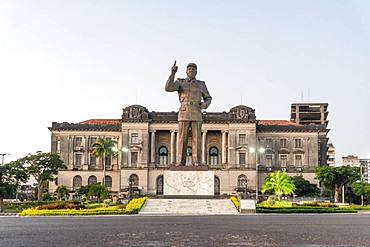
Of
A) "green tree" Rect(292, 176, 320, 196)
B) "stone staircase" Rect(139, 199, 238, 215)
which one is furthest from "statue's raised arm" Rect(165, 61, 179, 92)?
"green tree" Rect(292, 176, 320, 196)

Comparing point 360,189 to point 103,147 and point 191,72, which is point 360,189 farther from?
point 191,72

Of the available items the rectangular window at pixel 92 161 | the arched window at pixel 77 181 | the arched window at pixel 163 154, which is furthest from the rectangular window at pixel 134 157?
the arched window at pixel 77 181

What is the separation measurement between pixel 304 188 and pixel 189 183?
5535 centimetres

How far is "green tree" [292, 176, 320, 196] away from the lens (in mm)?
88938

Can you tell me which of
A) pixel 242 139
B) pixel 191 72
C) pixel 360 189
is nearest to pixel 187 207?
pixel 191 72

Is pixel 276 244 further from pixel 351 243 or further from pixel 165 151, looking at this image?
pixel 165 151

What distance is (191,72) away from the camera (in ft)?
121

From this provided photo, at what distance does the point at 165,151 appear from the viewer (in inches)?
3984

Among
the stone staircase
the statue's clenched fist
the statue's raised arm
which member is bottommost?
the stone staircase

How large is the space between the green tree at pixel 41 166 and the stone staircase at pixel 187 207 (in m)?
52.7

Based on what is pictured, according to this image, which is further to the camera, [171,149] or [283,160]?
[283,160]

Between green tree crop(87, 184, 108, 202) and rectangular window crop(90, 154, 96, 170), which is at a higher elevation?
rectangular window crop(90, 154, 96, 170)

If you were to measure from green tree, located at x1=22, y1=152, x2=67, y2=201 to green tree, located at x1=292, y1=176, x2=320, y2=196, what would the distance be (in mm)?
37170

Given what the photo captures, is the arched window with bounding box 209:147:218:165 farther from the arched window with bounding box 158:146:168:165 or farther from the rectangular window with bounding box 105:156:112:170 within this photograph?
the rectangular window with bounding box 105:156:112:170
